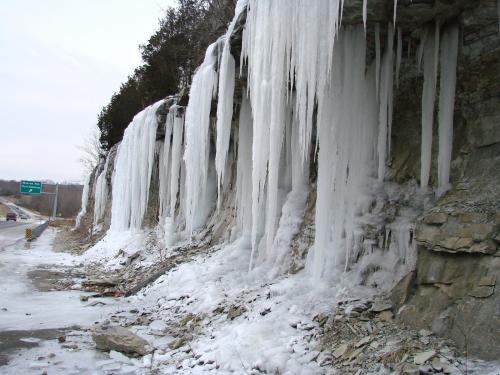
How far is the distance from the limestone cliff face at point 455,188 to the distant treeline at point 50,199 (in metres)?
59.9

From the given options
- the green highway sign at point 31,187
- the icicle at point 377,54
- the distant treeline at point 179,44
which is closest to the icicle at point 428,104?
the icicle at point 377,54

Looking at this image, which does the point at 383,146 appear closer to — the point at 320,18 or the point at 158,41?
the point at 320,18

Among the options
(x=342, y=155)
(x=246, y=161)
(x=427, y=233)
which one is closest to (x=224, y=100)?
(x=246, y=161)

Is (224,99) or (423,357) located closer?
(423,357)

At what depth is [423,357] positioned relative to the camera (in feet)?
10.7

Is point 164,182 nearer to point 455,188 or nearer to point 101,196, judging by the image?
point 455,188

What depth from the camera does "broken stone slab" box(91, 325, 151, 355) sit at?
4801 millimetres

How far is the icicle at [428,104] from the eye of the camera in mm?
4828

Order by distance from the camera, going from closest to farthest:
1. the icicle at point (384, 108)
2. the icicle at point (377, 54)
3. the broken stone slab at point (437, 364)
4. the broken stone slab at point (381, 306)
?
the broken stone slab at point (437, 364) < the broken stone slab at point (381, 306) < the icicle at point (377, 54) < the icicle at point (384, 108)

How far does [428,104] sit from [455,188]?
1036mm

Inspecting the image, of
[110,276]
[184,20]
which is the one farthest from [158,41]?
[110,276]

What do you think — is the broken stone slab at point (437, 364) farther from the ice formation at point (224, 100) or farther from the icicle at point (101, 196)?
the icicle at point (101, 196)

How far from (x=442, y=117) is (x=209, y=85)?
14.2ft

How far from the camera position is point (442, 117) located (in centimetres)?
473
